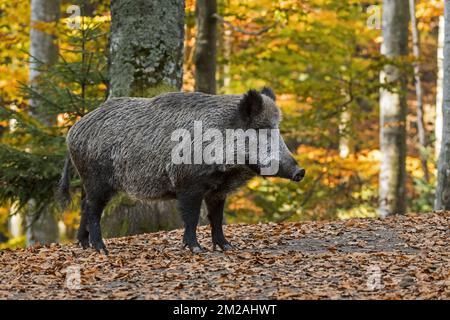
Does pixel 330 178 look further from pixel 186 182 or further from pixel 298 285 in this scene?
pixel 298 285

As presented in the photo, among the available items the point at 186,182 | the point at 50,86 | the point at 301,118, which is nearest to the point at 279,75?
the point at 301,118

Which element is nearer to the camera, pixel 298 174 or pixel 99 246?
pixel 298 174

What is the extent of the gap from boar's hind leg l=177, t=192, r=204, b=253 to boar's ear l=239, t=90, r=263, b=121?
947 mm

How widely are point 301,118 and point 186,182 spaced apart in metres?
9.65

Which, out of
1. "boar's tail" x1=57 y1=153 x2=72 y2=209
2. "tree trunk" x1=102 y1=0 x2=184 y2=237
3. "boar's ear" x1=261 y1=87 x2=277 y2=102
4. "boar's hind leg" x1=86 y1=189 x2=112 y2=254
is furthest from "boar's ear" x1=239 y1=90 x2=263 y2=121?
"tree trunk" x1=102 y1=0 x2=184 y2=237

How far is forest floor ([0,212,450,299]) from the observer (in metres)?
6.34

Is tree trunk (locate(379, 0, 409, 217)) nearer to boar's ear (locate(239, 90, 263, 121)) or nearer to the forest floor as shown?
the forest floor

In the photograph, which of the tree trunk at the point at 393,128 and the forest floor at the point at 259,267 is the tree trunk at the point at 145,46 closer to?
the forest floor at the point at 259,267

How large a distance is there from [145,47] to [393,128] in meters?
7.42

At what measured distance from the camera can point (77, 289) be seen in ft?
21.7

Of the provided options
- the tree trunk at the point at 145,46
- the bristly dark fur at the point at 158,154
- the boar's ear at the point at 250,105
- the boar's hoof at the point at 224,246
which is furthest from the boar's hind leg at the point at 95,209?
the tree trunk at the point at 145,46

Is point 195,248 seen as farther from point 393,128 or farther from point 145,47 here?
point 393,128

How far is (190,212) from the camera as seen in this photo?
812 cm

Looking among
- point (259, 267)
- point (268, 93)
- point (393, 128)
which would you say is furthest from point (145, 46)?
point (393, 128)
